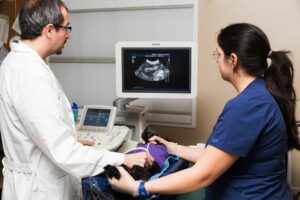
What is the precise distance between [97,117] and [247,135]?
1.11 m

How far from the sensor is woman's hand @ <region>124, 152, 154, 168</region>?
1284 mm

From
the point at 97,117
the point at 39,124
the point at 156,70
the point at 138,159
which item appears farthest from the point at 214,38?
the point at 39,124

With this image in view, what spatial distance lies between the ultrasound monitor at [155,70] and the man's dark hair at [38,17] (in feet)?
2.13

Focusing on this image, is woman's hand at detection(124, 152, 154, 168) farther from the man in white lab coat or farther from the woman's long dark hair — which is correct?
the woman's long dark hair

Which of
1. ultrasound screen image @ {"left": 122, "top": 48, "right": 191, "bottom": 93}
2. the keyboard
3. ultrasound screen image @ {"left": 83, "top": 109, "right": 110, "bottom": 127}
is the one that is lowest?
the keyboard

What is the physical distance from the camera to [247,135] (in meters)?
1.05

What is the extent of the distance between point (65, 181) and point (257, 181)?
0.75m

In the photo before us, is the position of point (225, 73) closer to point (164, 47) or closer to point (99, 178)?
point (99, 178)

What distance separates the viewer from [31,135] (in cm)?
122

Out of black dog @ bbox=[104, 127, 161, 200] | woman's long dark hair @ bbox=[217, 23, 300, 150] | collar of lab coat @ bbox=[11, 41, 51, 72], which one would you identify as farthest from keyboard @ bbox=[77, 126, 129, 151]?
woman's long dark hair @ bbox=[217, 23, 300, 150]

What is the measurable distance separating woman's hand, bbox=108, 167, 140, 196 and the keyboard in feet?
1.82

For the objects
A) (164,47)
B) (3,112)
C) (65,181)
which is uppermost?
(164,47)

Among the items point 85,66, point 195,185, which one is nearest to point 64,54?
point 85,66

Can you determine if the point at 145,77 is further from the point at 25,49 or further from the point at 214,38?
the point at 25,49
